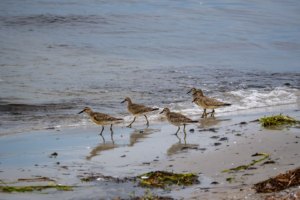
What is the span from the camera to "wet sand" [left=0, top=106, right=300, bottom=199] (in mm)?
4613

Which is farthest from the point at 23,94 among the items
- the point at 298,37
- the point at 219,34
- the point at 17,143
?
the point at 298,37

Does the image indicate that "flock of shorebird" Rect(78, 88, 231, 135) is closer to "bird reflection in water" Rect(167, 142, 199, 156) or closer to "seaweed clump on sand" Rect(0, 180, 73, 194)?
"bird reflection in water" Rect(167, 142, 199, 156)

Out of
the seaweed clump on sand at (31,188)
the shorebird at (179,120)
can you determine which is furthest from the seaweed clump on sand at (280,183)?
the shorebird at (179,120)

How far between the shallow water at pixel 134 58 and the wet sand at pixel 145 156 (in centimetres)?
187

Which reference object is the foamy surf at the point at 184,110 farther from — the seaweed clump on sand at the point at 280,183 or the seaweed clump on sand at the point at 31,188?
the seaweed clump on sand at the point at 280,183

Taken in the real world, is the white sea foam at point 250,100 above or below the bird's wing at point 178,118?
below

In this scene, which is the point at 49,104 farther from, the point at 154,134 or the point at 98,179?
the point at 98,179

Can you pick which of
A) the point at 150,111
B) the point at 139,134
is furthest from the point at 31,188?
the point at 150,111

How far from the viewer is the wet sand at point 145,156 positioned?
15.1 feet

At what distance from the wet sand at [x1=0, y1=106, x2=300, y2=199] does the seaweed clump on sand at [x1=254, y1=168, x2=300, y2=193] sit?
0.14 m

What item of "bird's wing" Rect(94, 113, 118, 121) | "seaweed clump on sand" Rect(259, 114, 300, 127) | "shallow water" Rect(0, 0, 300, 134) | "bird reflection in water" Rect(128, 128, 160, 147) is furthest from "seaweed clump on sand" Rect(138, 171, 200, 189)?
"shallow water" Rect(0, 0, 300, 134)

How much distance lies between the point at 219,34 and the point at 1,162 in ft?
73.7

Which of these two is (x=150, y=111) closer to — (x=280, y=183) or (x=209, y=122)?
(x=209, y=122)

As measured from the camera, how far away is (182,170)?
5.37 meters
